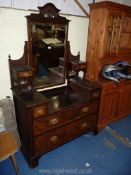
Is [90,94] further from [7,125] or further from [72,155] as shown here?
[7,125]

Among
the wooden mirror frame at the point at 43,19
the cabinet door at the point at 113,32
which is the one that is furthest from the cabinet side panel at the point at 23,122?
the cabinet door at the point at 113,32

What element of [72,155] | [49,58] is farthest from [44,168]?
[49,58]

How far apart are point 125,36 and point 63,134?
6.51 feet

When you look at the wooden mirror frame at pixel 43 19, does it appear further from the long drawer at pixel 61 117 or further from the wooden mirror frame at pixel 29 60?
the long drawer at pixel 61 117

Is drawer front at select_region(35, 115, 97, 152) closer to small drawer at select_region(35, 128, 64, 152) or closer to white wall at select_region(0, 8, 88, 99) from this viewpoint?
small drawer at select_region(35, 128, 64, 152)

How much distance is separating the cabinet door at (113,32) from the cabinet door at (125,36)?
0.12m

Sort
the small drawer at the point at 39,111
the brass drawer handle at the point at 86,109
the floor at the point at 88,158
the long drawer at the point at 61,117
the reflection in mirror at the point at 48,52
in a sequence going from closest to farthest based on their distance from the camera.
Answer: the small drawer at the point at 39,111
the long drawer at the point at 61,117
the floor at the point at 88,158
the reflection in mirror at the point at 48,52
the brass drawer handle at the point at 86,109

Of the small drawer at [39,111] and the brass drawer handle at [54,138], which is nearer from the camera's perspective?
the small drawer at [39,111]

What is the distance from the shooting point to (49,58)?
2.27m

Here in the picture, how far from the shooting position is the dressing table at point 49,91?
190cm

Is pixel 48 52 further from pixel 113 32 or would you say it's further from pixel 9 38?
pixel 113 32

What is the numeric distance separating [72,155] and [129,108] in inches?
64.3

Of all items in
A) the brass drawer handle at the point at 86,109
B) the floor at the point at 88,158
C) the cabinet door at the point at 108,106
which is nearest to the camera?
the floor at the point at 88,158

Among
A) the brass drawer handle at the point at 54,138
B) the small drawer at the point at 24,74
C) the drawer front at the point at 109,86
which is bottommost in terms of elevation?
the brass drawer handle at the point at 54,138
